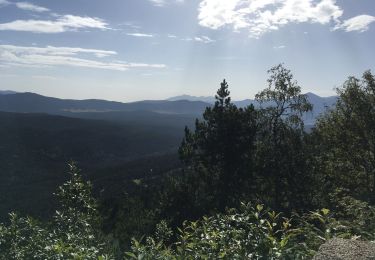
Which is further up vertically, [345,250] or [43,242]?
[345,250]

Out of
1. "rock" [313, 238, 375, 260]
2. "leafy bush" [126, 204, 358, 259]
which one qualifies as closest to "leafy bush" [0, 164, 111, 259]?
"leafy bush" [126, 204, 358, 259]

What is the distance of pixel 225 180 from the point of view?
34.5 metres

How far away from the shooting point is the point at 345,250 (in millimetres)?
4648

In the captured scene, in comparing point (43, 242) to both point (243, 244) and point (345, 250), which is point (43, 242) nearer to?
point (243, 244)

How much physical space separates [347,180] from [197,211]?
12.9 m

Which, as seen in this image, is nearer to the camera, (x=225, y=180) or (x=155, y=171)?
(x=225, y=180)

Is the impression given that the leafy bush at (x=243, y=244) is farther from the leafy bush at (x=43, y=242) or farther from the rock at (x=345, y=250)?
the leafy bush at (x=43, y=242)

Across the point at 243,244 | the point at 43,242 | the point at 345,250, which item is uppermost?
the point at 345,250

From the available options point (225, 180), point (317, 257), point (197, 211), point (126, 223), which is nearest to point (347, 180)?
point (225, 180)

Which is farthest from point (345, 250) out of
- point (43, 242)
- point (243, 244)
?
point (43, 242)

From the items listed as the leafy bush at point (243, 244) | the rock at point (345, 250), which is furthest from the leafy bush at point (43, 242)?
the rock at point (345, 250)

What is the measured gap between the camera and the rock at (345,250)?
4.51 meters

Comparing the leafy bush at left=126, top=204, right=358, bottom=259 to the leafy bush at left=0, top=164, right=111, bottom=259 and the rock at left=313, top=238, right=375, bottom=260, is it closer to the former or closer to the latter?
the rock at left=313, top=238, right=375, bottom=260

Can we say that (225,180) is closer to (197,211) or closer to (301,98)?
(197,211)
